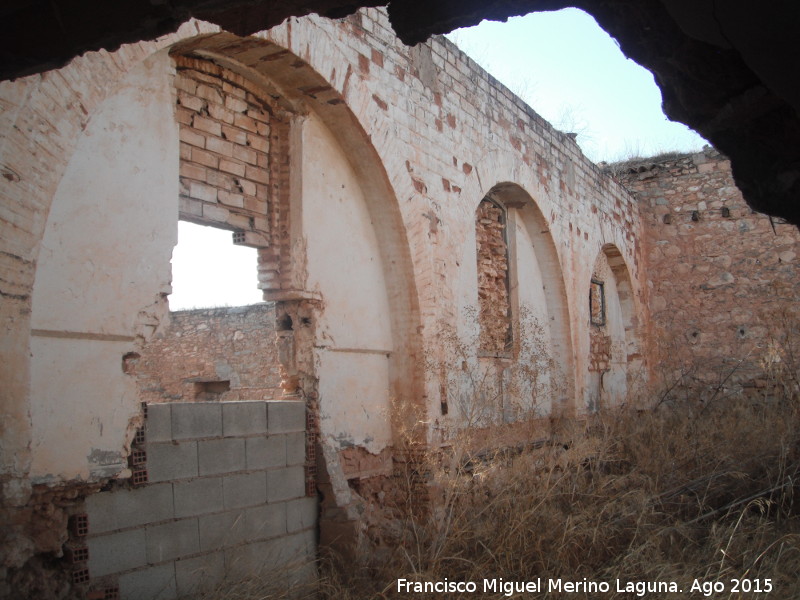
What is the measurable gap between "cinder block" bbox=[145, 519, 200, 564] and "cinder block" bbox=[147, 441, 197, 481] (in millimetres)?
276

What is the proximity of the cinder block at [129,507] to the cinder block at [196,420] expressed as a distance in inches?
13.3

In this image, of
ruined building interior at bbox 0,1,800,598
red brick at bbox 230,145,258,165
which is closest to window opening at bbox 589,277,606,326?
ruined building interior at bbox 0,1,800,598

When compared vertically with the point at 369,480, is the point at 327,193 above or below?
above

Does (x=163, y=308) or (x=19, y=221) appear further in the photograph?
(x=163, y=308)

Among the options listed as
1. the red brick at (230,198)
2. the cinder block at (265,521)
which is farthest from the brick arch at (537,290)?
the cinder block at (265,521)

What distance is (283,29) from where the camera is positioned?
533 centimetres

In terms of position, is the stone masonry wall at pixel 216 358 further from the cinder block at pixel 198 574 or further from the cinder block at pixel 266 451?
the cinder block at pixel 198 574

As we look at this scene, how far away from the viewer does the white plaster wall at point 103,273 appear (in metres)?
3.97

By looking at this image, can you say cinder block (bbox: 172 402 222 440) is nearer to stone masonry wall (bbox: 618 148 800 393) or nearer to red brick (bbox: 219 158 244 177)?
red brick (bbox: 219 158 244 177)

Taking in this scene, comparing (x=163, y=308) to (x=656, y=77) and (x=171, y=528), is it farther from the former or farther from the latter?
(x=656, y=77)

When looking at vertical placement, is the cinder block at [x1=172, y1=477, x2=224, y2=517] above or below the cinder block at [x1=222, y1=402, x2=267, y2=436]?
below

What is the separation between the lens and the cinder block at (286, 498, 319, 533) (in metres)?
5.43

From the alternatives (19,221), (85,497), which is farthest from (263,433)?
(19,221)

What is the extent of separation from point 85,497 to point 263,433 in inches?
57.0
